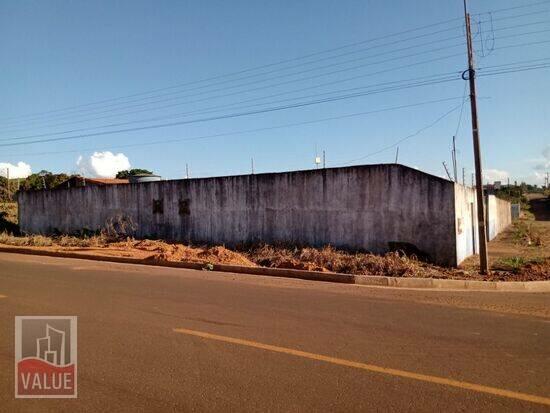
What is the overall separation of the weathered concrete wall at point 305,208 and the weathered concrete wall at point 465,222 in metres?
0.48

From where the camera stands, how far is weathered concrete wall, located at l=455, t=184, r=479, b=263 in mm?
13320

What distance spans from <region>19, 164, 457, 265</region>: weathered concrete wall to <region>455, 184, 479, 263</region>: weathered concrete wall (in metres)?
0.48

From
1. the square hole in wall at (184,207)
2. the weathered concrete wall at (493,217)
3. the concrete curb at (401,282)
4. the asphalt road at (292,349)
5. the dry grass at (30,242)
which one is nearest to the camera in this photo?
the asphalt road at (292,349)

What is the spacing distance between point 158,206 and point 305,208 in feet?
24.7

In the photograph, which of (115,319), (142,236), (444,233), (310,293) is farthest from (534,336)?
(142,236)

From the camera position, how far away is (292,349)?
5.20 m

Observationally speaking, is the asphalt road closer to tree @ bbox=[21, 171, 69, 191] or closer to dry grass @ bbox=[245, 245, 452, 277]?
dry grass @ bbox=[245, 245, 452, 277]

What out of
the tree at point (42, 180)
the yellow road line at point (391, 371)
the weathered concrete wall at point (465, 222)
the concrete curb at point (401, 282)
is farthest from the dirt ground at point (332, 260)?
the tree at point (42, 180)

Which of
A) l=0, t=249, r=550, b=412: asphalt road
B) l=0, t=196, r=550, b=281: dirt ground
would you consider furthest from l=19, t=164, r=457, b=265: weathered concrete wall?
l=0, t=249, r=550, b=412: asphalt road

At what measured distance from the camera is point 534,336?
19.2 ft

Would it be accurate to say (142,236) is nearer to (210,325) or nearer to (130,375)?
(210,325)

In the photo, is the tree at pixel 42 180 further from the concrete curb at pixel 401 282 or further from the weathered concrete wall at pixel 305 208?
the concrete curb at pixel 401 282

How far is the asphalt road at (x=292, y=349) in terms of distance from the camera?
3922 millimetres

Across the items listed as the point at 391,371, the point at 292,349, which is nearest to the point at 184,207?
the point at 292,349
